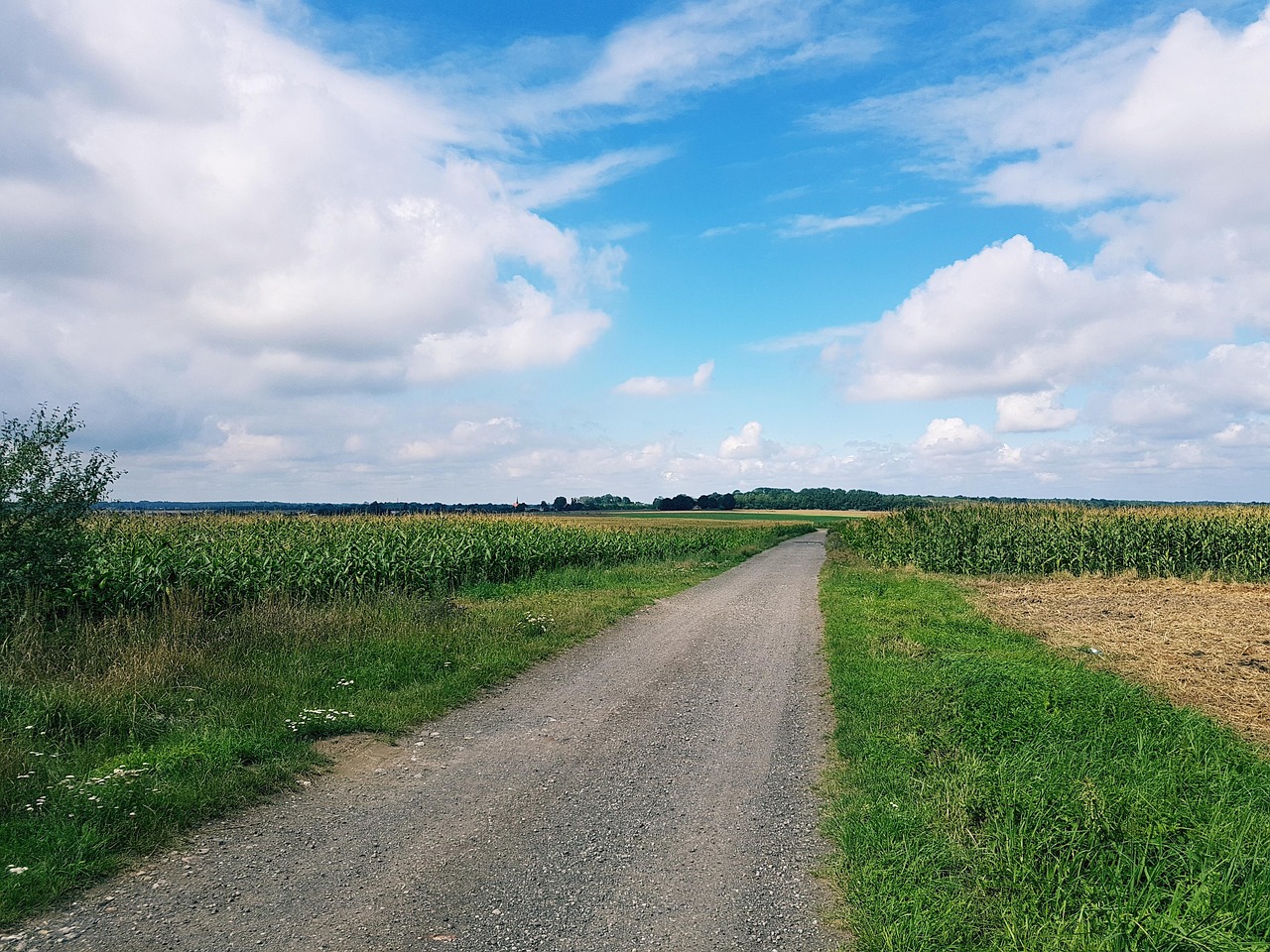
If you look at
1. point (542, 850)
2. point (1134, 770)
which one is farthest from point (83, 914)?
point (1134, 770)

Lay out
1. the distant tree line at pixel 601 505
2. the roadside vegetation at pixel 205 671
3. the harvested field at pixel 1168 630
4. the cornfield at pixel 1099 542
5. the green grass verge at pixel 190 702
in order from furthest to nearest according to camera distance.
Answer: the distant tree line at pixel 601 505 < the cornfield at pixel 1099 542 < the harvested field at pixel 1168 630 < the roadside vegetation at pixel 205 671 < the green grass verge at pixel 190 702

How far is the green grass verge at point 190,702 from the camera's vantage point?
517cm

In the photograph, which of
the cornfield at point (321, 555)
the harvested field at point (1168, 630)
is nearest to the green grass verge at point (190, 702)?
the cornfield at point (321, 555)

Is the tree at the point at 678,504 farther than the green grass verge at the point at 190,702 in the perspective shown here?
Yes

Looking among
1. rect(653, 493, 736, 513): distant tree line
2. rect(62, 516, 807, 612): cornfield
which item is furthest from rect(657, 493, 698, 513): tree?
rect(62, 516, 807, 612): cornfield

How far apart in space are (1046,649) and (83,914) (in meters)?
13.0

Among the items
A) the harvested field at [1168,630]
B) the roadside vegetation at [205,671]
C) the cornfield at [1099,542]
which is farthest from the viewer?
the cornfield at [1099,542]

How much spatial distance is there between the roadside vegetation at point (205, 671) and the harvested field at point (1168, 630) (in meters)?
8.75

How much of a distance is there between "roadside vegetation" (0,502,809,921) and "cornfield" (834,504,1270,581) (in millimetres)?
17451

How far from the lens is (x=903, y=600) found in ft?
60.6

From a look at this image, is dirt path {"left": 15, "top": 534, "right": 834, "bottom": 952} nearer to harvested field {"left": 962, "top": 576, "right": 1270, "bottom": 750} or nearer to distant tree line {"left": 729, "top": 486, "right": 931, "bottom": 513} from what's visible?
harvested field {"left": 962, "top": 576, "right": 1270, "bottom": 750}

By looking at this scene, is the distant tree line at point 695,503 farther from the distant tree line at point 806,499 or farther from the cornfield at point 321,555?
the cornfield at point 321,555

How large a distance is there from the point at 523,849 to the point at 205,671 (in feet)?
19.0

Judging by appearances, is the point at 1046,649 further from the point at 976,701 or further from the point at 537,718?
the point at 537,718
